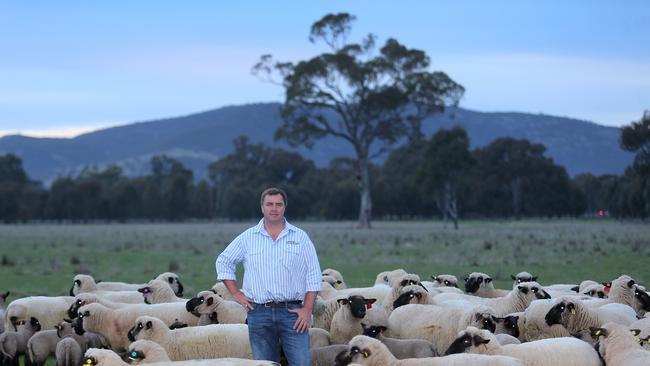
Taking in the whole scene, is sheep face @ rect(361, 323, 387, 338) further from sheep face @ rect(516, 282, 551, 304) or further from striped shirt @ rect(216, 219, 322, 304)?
sheep face @ rect(516, 282, 551, 304)

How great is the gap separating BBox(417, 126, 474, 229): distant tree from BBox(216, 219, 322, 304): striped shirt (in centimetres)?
5941

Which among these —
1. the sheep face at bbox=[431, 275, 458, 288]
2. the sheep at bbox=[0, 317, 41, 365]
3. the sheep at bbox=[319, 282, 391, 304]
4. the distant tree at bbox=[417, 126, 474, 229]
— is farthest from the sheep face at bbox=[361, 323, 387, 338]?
the distant tree at bbox=[417, 126, 474, 229]

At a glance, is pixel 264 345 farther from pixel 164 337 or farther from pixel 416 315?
pixel 416 315

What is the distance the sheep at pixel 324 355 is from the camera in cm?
950

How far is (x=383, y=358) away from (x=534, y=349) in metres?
1.76

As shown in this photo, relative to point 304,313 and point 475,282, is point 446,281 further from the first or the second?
point 304,313

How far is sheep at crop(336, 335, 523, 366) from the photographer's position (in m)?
8.13

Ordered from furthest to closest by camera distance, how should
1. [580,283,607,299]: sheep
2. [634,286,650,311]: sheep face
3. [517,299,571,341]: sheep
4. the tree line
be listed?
1. the tree line
2. [580,283,607,299]: sheep
3. [634,286,650,311]: sheep face
4. [517,299,571,341]: sheep

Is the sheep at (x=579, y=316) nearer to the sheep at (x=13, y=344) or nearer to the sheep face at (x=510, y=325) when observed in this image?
the sheep face at (x=510, y=325)

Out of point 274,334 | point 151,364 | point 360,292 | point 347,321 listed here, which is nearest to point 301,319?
point 274,334

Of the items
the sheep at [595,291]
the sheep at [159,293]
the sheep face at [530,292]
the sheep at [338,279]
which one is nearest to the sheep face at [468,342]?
the sheep face at [530,292]

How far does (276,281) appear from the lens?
26.4 feet

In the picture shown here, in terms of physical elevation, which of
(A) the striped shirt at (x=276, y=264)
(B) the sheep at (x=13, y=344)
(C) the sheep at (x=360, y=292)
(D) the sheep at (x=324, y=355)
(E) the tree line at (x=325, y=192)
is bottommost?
(B) the sheep at (x=13, y=344)

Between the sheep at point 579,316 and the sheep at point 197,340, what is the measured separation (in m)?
3.82
